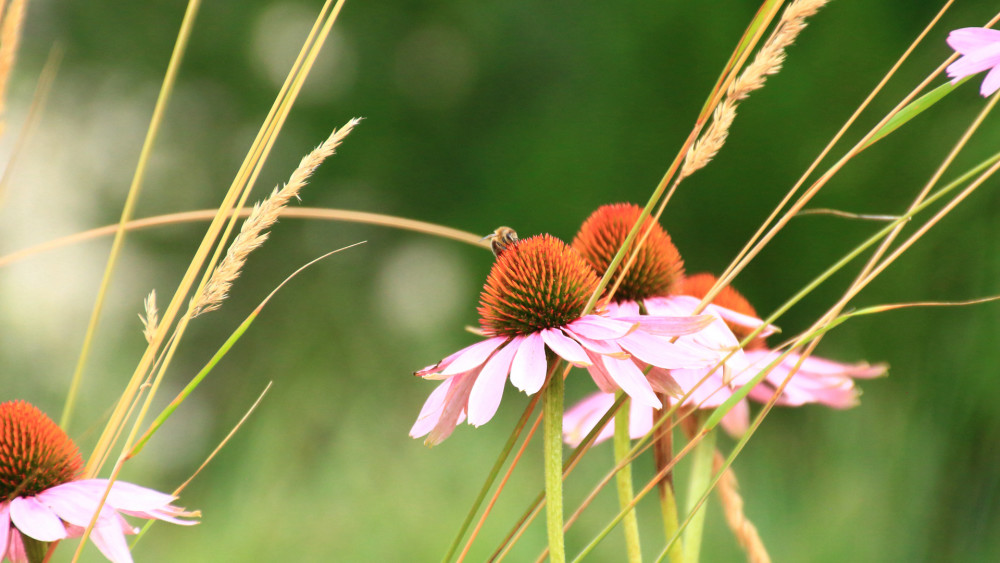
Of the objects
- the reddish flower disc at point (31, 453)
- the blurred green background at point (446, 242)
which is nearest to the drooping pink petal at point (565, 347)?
the reddish flower disc at point (31, 453)

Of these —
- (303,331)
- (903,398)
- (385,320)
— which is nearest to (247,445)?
(303,331)

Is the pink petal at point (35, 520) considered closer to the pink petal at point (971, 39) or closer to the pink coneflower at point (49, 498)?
the pink coneflower at point (49, 498)

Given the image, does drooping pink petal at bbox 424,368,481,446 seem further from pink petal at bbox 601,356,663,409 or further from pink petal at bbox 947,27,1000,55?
pink petal at bbox 947,27,1000,55

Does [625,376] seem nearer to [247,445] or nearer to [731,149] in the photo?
[247,445]

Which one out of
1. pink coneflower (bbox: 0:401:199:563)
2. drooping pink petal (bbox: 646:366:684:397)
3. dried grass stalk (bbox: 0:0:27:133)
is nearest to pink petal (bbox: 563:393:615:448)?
drooping pink petal (bbox: 646:366:684:397)

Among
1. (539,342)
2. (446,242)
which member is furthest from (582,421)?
(446,242)
